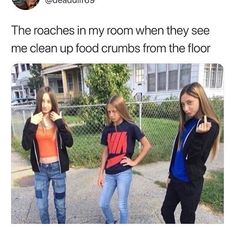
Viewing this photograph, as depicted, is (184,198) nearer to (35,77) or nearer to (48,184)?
(48,184)

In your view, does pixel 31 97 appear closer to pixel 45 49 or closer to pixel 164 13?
pixel 45 49

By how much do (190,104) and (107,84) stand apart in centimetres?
98

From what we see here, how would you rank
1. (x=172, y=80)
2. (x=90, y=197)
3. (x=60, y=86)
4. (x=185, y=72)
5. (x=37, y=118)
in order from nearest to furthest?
1. (x=37, y=118)
2. (x=60, y=86)
3. (x=90, y=197)
4. (x=185, y=72)
5. (x=172, y=80)

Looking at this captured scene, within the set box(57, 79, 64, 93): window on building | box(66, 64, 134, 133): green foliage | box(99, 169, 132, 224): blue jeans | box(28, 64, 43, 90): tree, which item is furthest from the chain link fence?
box(99, 169, 132, 224): blue jeans

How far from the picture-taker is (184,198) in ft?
4.11

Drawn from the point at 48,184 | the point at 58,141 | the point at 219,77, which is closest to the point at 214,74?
the point at 219,77

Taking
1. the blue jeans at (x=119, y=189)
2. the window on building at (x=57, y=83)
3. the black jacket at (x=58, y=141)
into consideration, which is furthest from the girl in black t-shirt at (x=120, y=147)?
the window on building at (x=57, y=83)

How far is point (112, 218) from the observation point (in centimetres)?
145

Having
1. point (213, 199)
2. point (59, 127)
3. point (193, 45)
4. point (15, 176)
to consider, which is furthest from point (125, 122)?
point (15, 176)

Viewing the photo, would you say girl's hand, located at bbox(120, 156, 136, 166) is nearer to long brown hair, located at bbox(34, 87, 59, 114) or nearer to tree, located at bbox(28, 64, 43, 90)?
long brown hair, located at bbox(34, 87, 59, 114)

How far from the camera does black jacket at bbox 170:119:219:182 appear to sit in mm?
1183

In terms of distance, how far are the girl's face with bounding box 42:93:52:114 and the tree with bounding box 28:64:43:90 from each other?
0.18 meters

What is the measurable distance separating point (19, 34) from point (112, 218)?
40.4 inches

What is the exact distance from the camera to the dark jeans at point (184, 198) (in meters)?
1.24
